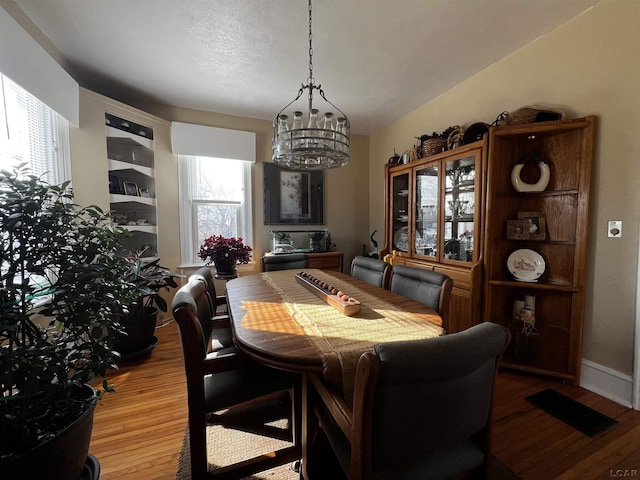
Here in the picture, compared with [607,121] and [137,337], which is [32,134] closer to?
[137,337]

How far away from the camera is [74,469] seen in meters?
1.03

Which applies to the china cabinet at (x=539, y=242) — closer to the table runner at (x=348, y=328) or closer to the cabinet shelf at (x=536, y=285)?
the cabinet shelf at (x=536, y=285)

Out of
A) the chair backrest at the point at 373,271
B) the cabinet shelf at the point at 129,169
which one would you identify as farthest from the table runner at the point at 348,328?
the cabinet shelf at the point at 129,169

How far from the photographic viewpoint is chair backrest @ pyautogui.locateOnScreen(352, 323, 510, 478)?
0.70m

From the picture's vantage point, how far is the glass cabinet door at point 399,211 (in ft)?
10.7

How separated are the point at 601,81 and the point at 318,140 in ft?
6.38

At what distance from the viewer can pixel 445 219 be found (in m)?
2.65

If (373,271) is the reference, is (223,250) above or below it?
above

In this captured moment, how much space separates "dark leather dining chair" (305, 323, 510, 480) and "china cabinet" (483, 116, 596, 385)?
5.27 ft

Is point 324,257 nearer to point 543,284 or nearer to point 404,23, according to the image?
point 543,284

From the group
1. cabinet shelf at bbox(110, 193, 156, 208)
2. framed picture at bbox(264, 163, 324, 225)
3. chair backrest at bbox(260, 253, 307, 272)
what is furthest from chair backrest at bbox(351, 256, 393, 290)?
cabinet shelf at bbox(110, 193, 156, 208)

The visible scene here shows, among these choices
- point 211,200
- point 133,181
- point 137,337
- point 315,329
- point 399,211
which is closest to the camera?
point 315,329

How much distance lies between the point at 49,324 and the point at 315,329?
38.9 inches

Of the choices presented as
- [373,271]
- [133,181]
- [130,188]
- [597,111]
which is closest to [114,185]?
[130,188]
